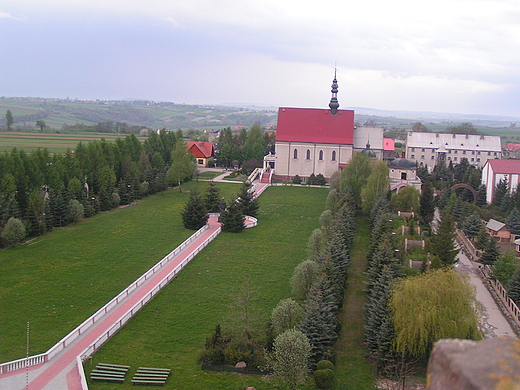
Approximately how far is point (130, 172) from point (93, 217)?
1067 centimetres

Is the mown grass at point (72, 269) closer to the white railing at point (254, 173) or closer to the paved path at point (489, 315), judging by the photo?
the paved path at point (489, 315)

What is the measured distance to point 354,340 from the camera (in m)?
Result: 19.5

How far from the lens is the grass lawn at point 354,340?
54.0 ft

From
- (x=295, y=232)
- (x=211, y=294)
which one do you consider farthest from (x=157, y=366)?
(x=295, y=232)

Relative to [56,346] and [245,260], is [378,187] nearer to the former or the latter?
[245,260]

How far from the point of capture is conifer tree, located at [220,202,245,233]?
35000 mm

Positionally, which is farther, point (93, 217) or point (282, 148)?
point (282, 148)

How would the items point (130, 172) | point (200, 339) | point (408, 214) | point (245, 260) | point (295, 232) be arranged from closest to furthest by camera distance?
point (200, 339)
point (245, 260)
point (295, 232)
point (408, 214)
point (130, 172)

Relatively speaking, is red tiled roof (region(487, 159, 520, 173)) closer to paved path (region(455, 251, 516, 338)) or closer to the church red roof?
the church red roof

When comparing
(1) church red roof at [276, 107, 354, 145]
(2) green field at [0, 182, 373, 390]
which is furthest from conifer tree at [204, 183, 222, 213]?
(1) church red roof at [276, 107, 354, 145]

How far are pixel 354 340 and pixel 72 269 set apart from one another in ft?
49.3

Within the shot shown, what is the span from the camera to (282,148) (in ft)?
198

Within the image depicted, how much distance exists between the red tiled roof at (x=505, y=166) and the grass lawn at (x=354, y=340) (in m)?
23.5

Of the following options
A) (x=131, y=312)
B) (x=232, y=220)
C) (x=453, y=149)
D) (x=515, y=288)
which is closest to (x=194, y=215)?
(x=232, y=220)
